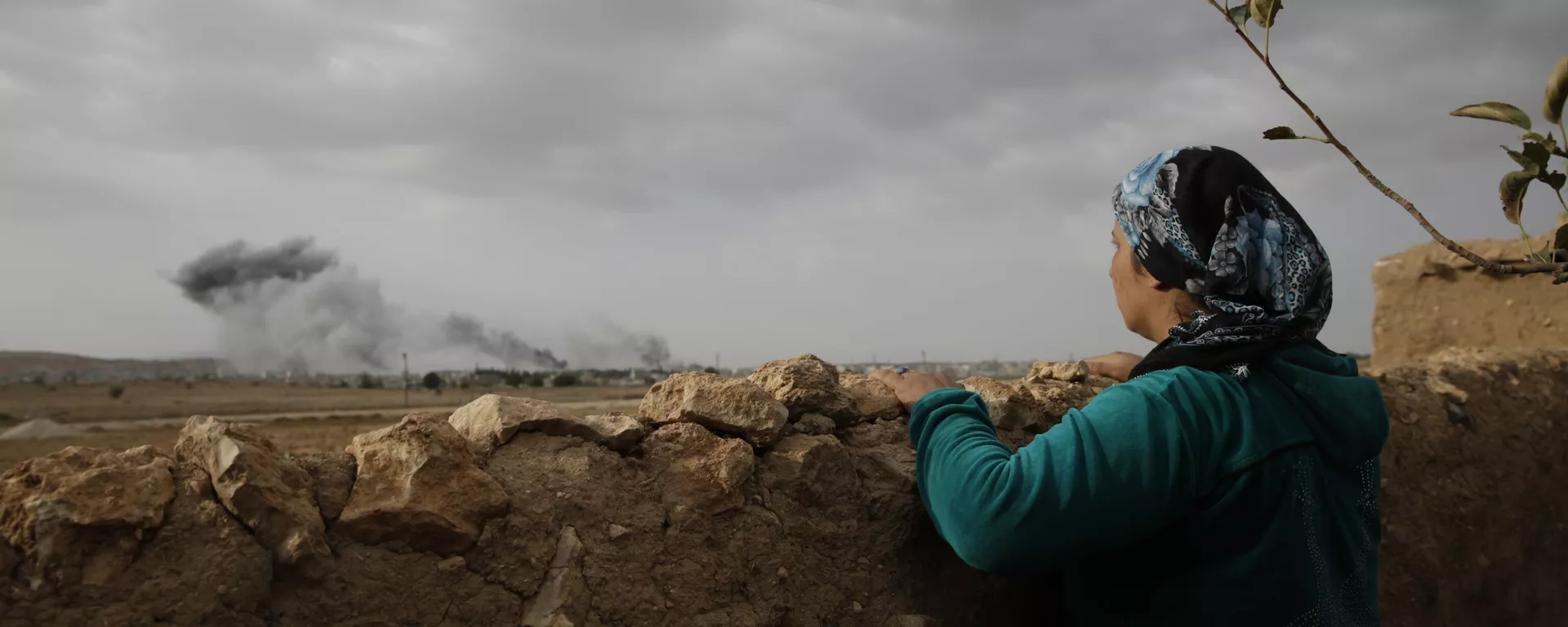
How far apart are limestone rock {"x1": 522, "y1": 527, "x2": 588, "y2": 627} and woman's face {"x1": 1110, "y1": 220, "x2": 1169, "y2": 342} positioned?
3.60 feet

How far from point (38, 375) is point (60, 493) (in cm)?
5808

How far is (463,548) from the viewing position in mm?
1529

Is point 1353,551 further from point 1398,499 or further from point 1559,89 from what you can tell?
point 1398,499

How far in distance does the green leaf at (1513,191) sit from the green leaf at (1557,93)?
0.14 meters

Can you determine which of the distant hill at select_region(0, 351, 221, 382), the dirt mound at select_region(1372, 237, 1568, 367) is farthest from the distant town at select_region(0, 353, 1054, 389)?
the dirt mound at select_region(1372, 237, 1568, 367)

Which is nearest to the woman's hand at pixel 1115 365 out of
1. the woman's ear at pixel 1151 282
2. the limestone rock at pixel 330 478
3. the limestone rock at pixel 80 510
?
the woman's ear at pixel 1151 282

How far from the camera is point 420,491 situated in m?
1.48

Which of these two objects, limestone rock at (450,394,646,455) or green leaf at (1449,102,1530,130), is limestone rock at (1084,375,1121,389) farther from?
limestone rock at (450,394,646,455)

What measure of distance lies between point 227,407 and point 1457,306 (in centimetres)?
3159

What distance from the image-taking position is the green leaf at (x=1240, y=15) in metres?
1.68

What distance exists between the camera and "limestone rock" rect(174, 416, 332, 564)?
1.35 m

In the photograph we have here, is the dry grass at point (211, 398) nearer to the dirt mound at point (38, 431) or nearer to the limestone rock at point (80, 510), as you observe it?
the dirt mound at point (38, 431)

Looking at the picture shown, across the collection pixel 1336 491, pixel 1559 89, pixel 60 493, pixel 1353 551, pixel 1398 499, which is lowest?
pixel 1398 499

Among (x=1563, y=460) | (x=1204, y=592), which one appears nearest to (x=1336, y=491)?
(x=1204, y=592)
